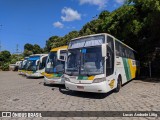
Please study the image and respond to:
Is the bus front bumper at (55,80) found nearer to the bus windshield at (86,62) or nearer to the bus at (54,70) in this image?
the bus at (54,70)

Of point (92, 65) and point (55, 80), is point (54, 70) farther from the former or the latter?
point (92, 65)

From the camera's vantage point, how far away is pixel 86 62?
32.3ft

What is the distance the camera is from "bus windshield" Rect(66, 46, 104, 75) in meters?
9.49

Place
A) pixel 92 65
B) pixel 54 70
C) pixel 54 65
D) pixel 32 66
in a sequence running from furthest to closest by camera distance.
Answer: pixel 32 66
pixel 54 65
pixel 54 70
pixel 92 65

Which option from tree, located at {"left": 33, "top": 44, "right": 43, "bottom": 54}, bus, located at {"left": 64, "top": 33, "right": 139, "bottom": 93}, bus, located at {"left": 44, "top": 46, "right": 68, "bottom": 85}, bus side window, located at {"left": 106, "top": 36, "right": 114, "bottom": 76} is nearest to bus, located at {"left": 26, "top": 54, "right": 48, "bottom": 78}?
bus, located at {"left": 44, "top": 46, "right": 68, "bottom": 85}

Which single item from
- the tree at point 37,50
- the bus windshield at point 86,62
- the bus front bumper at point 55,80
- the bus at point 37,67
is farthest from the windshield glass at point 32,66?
the tree at point 37,50

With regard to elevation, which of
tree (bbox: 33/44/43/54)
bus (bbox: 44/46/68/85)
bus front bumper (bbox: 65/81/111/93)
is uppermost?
tree (bbox: 33/44/43/54)

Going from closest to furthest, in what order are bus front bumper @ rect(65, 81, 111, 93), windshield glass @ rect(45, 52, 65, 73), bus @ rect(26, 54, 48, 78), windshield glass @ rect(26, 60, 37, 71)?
bus front bumper @ rect(65, 81, 111, 93) < windshield glass @ rect(45, 52, 65, 73) < bus @ rect(26, 54, 48, 78) < windshield glass @ rect(26, 60, 37, 71)

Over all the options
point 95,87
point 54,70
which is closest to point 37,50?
point 54,70

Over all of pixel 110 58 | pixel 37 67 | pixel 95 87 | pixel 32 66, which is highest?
pixel 110 58

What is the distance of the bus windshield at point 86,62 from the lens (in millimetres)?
9492

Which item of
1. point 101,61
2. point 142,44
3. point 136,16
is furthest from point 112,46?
point 142,44

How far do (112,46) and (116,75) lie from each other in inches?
64.7

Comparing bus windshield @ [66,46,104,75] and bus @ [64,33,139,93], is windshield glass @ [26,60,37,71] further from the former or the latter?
bus windshield @ [66,46,104,75]
